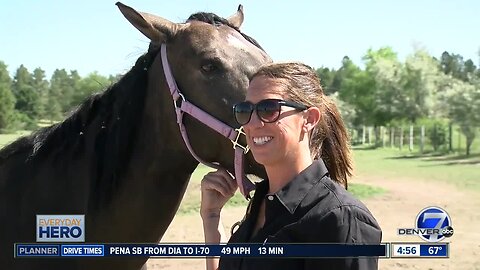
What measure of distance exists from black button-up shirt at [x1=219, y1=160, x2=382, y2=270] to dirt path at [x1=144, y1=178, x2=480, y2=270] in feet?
20.6

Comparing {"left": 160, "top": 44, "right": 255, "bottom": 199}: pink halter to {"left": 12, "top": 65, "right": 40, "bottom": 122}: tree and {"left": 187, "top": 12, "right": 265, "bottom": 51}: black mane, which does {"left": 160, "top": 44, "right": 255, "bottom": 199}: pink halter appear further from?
{"left": 12, "top": 65, "right": 40, "bottom": 122}: tree

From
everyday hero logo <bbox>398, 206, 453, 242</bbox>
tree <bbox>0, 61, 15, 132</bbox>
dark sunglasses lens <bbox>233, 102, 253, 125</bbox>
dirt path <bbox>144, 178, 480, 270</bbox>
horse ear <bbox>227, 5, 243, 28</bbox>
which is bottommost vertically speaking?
dirt path <bbox>144, 178, 480, 270</bbox>

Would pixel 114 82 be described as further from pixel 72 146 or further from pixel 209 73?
pixel 209 73

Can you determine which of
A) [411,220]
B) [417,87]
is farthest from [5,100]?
[417,87]

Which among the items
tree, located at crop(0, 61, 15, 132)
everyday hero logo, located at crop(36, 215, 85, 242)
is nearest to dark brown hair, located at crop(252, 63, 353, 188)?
everyday hero logo, located at crop(36, 215, 85, 242)

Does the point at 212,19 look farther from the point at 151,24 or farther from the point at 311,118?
the point at 311,118

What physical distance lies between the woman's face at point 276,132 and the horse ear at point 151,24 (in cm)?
121

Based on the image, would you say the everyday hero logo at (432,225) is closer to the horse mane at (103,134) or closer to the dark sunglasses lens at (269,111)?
the horse mane at (103,134)

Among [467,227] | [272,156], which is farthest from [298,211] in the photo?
[467,227]

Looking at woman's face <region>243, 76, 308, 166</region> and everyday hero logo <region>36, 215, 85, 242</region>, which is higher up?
woman's face <region>243, 76, 308, 166</region>

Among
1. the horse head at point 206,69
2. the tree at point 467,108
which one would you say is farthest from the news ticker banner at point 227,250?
the tree at point 467,108

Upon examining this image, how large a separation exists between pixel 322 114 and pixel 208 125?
1014 millimetres

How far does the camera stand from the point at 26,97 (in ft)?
71.8

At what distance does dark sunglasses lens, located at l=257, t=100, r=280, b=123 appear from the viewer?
5.08 feet
